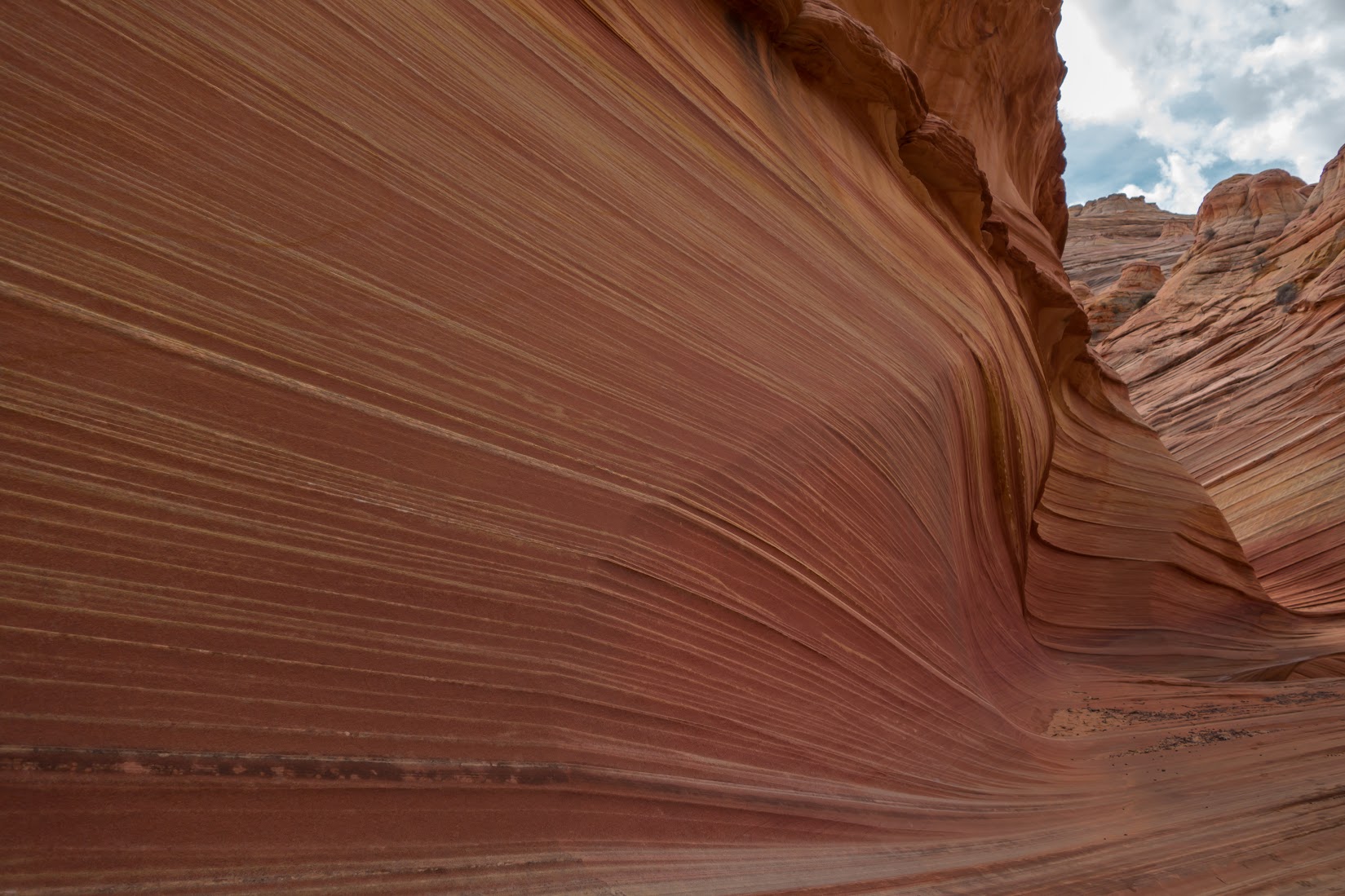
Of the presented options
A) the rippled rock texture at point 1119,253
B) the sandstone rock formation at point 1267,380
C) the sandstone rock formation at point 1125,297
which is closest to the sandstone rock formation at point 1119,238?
the rippled rock texture at point 1119,253

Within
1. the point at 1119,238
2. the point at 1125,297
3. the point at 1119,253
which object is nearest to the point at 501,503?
the point at 1125,297

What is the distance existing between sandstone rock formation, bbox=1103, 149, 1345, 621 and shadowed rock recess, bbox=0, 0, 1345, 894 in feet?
22.3

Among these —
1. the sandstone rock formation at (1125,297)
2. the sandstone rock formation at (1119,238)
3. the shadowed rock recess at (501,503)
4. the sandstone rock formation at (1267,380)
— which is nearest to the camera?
the shadowed rock recess at (501,503)

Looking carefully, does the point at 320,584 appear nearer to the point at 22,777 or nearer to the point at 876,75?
the point at 22,777

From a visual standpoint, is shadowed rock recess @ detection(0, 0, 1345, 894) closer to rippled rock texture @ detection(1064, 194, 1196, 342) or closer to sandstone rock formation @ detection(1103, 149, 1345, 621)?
sandstone rock formation @ detection(1103, 149, 1345, 621)

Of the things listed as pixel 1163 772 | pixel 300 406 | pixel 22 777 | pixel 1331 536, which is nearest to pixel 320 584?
pixel 300 406

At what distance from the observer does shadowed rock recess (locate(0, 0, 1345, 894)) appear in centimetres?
110

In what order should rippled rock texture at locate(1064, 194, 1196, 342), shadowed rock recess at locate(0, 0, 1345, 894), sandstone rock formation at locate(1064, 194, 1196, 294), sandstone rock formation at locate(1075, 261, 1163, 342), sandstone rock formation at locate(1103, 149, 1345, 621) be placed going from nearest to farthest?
1. shadowed rock recess at locate(0, 0, 1345, 894)
2. sandstone rock formation at locate(1103, 149, 1345, 621)
3. sandstone rock formation at locate(1075, 261, 1163, 342)
4. rippled rock texture at locate(1064, 194, 1196, 342)
5. sandstone rock formation at locate(1064, 194, 1196, 294)

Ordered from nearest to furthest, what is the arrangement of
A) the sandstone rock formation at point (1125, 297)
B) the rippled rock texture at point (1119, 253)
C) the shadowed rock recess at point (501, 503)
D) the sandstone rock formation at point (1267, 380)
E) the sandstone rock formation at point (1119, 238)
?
the shadowed rock recess at point (501, 503)
the sandstone rock formation at point (1267, 380)
the sandstone rock formation at point (1125, 297)
the rippled rock texture at point (1119, 253)
the sandstone rock formation at point (1119, 238)

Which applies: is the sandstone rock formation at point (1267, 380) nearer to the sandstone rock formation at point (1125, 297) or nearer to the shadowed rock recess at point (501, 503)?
the sandstone rock formation at point (1125, 297)

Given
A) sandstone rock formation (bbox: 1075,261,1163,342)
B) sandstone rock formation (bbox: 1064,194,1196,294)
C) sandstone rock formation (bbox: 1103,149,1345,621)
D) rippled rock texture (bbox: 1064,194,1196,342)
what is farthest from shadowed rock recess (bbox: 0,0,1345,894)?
sandstone rock formation (bbox: 1064,194,1196,294)

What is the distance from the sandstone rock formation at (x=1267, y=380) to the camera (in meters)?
9.41

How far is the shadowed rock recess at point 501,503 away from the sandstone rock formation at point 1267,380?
680 cm

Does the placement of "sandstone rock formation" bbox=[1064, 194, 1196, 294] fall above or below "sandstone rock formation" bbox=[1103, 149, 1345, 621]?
above
